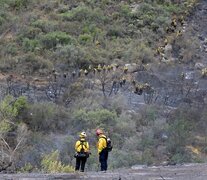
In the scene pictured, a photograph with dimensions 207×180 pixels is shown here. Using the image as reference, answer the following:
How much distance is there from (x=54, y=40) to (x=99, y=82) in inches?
193

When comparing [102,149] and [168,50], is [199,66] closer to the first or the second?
[168,50]

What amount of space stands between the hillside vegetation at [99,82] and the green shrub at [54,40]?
0.05 m

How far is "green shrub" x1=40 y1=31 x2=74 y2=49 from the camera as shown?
28.6 meters

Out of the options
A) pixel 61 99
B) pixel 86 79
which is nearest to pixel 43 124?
pixel 61 99

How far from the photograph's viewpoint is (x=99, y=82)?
80.6ft

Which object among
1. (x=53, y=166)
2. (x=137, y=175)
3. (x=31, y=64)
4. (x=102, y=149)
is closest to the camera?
(x=137, y=175)

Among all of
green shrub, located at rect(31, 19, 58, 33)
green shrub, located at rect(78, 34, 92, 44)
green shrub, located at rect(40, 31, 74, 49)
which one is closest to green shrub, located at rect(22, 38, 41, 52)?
green shrub, located at rect(40, 31, 74, 49)

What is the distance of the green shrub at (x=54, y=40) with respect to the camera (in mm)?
28562

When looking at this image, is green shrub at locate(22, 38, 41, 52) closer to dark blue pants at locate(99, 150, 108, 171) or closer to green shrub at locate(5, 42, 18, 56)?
green shrub at locate(5, 42, 18, 56)

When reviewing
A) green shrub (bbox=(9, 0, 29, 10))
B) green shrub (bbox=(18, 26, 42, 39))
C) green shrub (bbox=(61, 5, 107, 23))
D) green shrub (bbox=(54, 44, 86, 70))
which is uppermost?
green shrub (bbox=(9, 0, 29, 10))

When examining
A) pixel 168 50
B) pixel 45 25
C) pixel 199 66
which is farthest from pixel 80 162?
pixel 45 25

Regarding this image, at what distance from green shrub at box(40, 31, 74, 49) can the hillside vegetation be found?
0.05m

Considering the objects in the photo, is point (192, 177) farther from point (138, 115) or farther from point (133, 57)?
point (133, 57)

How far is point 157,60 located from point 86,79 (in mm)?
4297
